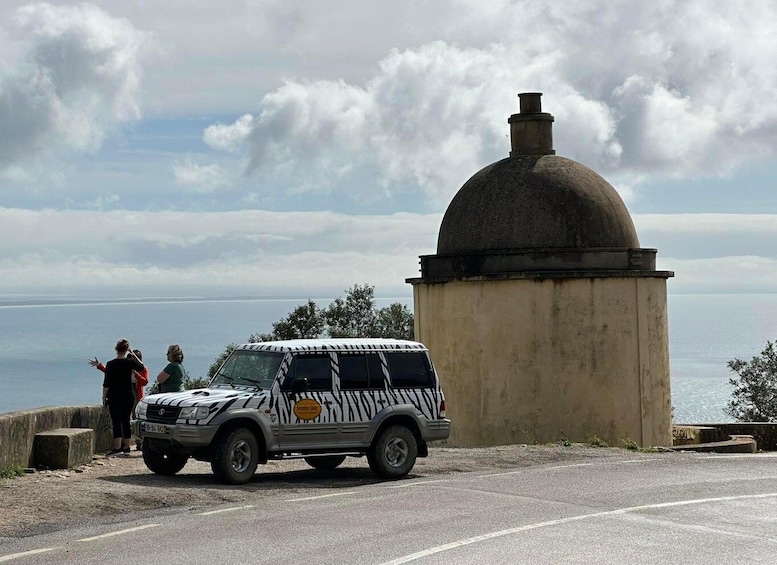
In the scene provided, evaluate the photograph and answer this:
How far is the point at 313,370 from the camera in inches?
686

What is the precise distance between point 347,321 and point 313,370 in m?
35.5

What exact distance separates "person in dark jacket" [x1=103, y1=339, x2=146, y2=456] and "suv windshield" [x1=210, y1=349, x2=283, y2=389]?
220cm

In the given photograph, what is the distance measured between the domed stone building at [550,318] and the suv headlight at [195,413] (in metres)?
12.7

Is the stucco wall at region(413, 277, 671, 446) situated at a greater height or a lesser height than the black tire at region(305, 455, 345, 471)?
greater

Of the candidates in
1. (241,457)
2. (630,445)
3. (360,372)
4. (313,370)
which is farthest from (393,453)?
(630,445)

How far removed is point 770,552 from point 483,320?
17.1m

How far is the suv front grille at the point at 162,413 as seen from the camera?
1670 cm

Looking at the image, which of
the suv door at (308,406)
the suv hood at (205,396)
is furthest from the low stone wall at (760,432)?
the suv hood at (205,396)

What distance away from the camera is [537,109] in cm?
3127

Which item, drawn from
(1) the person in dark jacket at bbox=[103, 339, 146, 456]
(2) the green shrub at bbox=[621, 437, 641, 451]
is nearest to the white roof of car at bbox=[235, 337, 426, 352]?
(1) the person in dark jacket at bbox=[103, 339, 146, 456]

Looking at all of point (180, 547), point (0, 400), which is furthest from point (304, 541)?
point (0, 400)

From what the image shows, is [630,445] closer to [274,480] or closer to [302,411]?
→ [274,480]

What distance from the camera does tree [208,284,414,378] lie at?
52.0 meters

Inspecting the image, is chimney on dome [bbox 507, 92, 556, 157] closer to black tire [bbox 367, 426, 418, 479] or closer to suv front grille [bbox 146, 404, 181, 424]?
black tire [bbox 367, 426, 418, 479]
